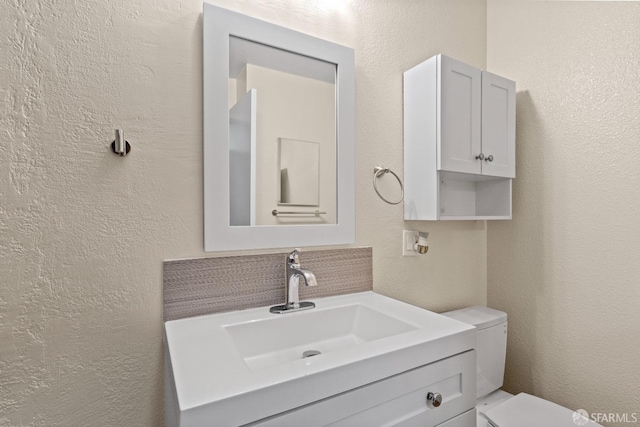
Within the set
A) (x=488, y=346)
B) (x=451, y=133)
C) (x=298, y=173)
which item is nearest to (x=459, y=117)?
(x=451, y=133)

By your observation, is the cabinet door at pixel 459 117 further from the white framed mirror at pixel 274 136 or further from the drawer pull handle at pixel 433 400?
the drawer pull handle at pixel 433 400

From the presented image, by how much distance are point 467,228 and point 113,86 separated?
1.56m

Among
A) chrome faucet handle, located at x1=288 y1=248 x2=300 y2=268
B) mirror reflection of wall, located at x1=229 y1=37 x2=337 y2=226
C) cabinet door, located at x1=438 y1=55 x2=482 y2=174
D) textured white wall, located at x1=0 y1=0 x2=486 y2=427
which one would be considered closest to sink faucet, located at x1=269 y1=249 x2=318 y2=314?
chrome faucet handle, located at x1=288 y1=248 x2=300 y2=268

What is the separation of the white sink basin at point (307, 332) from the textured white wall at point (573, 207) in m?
0.93

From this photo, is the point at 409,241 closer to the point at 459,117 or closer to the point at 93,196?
the point at 459,117

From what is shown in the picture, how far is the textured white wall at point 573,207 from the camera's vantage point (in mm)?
1210

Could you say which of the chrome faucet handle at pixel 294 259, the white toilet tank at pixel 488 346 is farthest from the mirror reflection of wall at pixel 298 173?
the white toilet tank at pixel 488 346

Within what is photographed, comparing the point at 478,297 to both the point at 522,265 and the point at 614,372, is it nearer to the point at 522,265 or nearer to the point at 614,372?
the point at 522,265

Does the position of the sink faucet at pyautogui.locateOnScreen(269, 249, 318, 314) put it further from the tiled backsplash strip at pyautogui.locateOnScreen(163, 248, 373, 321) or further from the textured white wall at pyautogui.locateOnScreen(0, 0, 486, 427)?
the textured white wall at pyautogui.locateOnScreen(0, 0, 486, 427)

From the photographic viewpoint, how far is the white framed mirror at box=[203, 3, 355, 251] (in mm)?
979

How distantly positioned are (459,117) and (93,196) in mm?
1282

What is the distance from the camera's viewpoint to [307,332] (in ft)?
3.32

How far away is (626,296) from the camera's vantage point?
1.21 metres
